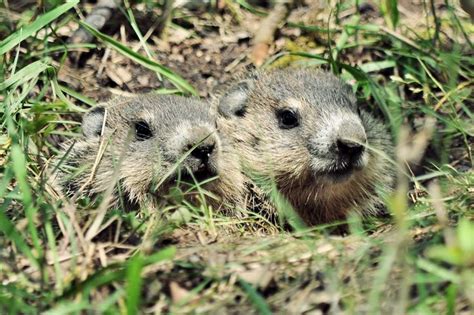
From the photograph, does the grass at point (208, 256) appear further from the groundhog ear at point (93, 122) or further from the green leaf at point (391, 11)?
the green leaf at point (391, 11)

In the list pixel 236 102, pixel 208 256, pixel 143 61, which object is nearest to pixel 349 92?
pixel 236 102

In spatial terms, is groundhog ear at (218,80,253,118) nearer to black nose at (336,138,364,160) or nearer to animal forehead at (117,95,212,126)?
animal forehead at (117,95,212,126)

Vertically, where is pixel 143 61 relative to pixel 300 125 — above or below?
above

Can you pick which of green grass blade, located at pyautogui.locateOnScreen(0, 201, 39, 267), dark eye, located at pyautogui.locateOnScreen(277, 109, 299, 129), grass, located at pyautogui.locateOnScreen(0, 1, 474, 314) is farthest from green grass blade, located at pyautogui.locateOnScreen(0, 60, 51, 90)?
green grass blade, located at pyautogui.locateOnScreen(0, 201, 39, 267)

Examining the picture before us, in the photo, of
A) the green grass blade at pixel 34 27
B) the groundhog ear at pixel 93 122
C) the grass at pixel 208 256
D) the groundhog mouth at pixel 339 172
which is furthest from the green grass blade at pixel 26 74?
the groundhog mouth at pixel 339 172

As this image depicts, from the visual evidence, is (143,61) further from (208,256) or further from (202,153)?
(208,256)
